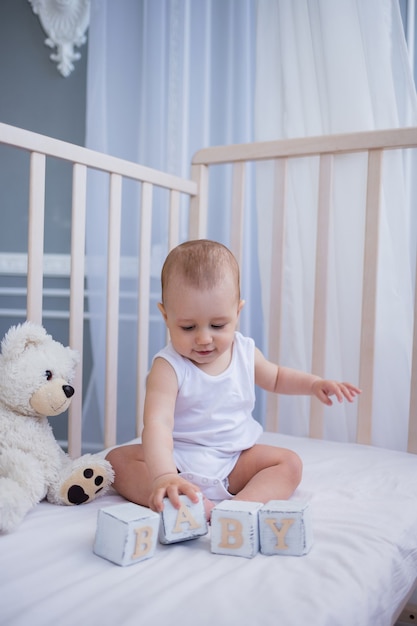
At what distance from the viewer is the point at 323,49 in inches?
49.0

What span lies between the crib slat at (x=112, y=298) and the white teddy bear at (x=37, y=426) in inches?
9.7

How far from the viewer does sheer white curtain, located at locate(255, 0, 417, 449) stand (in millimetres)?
1207

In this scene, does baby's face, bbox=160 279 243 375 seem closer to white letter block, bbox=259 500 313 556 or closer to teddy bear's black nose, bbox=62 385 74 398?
teddy bear's black nose, bbox=62 385 74 398

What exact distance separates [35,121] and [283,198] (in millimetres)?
1026

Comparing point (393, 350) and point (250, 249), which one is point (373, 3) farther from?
point (393, 350)

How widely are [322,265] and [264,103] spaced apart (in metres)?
0.42

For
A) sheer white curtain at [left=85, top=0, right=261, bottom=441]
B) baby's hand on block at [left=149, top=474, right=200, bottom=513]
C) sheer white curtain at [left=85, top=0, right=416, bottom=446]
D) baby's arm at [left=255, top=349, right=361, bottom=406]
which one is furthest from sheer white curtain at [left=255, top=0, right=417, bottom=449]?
baby's hand on block at [left=149, top=474, right=200, bottom=513]

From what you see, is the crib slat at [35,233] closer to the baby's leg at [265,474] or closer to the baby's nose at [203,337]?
the baby's nose at [203,337]

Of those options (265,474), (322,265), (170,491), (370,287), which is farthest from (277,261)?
(170,491)

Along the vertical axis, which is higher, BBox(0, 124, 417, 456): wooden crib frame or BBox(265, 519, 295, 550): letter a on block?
BBox(0, 124, 417, 456): wooden crib frame

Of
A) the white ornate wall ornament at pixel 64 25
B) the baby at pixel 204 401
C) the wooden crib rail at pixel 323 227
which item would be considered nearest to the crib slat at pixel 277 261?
the wooden crib rail at pixel 323 227

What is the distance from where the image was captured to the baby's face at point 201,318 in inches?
32.7

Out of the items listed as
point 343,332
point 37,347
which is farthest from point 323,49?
point 37,347

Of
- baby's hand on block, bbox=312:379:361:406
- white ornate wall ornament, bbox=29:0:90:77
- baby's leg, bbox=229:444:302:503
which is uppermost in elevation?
white ornate wall ornament, bbox=29:0:90:77
